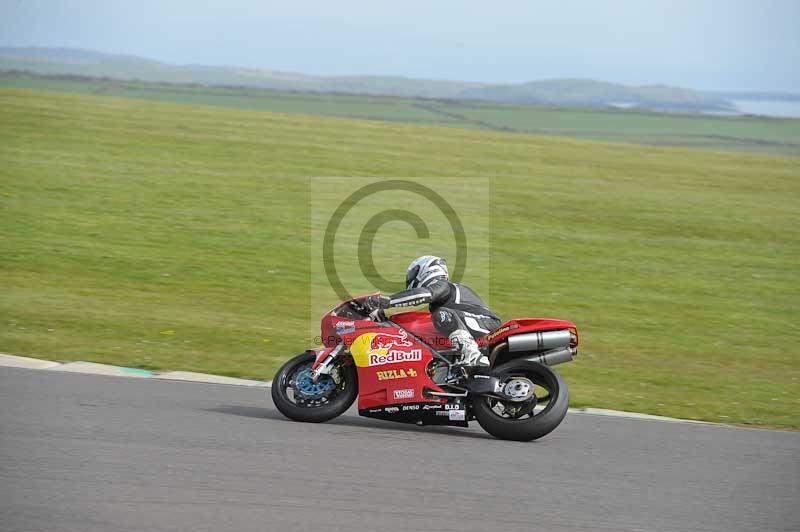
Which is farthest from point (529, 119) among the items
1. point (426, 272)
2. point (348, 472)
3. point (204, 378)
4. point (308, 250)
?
point (348, 472)

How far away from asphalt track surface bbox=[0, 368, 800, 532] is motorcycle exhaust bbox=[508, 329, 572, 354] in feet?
2.47

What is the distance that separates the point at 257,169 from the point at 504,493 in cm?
2046

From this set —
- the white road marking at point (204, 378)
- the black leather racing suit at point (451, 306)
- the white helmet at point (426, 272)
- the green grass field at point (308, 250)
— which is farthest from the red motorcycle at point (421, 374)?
the green grass field at point (308, 250)

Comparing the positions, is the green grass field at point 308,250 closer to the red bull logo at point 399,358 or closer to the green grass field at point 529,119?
the red bull logo at point 399,358

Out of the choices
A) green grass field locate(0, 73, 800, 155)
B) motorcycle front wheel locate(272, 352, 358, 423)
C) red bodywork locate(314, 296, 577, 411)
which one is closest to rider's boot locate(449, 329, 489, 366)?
red bodywork locate(314, 296, 577, 411)

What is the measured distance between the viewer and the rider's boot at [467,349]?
8117 millimetres

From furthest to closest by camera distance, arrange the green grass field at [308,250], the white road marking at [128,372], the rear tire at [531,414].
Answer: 1. the green grass field at [308,250]
2. the white road marking at [128,372]
3. the rear tire at [531,414]

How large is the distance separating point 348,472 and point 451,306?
6.68 feet

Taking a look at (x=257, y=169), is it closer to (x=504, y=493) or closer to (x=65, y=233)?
(x=65, y=233)

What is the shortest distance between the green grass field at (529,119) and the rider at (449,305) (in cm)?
4536

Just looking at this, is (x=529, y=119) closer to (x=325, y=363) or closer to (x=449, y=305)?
(x=449, y=305)

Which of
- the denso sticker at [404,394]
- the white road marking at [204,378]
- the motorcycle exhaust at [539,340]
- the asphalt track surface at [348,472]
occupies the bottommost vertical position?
the white road marking at [204,378]

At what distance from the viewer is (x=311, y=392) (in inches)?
328

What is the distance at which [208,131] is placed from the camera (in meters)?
32.3
